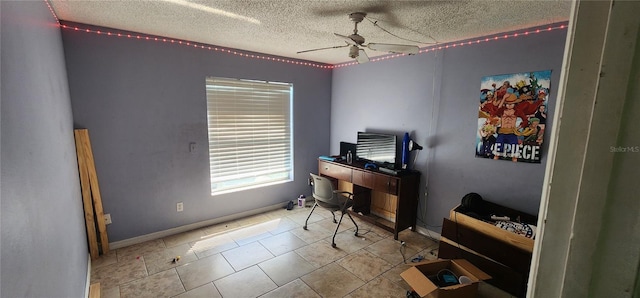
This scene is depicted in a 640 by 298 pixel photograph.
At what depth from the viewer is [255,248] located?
2.95 m

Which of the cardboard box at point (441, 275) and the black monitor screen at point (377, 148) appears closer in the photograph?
the cardboard box at point (441, 275)

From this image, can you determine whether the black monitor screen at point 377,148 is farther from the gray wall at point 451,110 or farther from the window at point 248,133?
the window at point 248,133

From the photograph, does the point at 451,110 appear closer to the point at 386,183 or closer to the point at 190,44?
the point at 386,183

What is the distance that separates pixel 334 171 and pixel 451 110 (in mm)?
1737

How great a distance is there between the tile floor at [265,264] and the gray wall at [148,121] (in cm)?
37

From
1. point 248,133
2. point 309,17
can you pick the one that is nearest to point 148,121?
point 248,133

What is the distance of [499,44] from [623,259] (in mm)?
2827

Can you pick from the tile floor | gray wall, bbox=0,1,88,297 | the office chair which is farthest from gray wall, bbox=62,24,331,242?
the office chair

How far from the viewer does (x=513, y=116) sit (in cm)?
255

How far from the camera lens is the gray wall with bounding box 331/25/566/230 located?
97.5 inches

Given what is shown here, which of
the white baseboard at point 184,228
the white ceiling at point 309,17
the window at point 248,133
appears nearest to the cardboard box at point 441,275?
the white ceiling at point 309,17

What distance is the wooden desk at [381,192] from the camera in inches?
125

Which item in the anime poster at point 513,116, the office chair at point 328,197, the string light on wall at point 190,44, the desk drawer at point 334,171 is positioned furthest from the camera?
the desk drawer at point 334,171

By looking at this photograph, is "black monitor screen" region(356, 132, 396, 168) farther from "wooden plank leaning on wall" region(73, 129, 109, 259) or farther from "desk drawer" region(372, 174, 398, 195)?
"wooden plank leaning on wall" region(73, 129, 109, 259)
